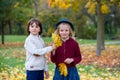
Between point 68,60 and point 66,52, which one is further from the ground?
point 66,52

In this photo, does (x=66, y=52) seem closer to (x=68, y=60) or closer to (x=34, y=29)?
(x=68, y=60)

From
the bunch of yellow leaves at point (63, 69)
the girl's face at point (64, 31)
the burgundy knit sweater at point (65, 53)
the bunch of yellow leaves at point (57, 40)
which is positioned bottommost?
the bunch of yellow leaves at point (63, 69)

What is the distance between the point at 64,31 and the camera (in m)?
5.70

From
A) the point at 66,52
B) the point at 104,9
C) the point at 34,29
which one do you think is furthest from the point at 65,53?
the point at 104,9

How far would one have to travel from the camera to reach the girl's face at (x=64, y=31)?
5.70m

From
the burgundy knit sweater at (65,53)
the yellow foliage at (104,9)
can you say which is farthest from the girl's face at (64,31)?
the yellow foliage at (104,9)

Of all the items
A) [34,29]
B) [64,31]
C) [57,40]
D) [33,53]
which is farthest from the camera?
[34,29]

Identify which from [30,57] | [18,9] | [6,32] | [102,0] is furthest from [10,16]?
[6,32]

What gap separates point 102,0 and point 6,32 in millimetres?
39482

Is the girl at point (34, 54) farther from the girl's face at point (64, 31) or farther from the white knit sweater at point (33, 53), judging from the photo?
the girl's face at point (64, 31)

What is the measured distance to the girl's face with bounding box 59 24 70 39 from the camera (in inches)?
225

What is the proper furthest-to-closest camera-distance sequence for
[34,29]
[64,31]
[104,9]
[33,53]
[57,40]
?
[104,9], [34,29], [33,53], [64,31], [57,40]

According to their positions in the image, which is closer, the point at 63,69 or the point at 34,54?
the point at 63,69

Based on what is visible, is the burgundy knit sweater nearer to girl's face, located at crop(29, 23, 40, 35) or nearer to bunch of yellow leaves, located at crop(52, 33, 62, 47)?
bunch of yellow leaves, located at crop(52, 33, 62, 47)
